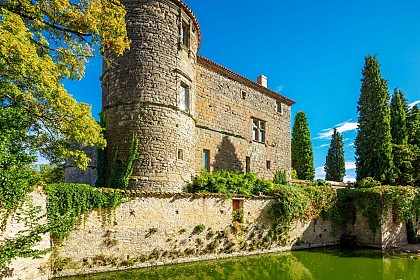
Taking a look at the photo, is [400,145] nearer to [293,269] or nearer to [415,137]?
[415,137]

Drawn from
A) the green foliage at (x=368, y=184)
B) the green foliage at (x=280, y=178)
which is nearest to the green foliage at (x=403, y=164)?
the green foliage at (x=368, y=184)

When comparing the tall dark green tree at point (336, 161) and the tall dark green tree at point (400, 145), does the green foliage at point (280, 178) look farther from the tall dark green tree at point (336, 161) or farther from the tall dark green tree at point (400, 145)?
the tall dark green tree at point (336, 161)

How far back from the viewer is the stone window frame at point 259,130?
2450 cm

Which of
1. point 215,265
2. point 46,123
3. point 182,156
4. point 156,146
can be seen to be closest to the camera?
point 46,123

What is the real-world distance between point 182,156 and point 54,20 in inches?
347

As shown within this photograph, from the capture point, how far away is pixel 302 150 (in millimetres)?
36094

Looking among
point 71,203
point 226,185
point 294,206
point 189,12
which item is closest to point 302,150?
point 294,206

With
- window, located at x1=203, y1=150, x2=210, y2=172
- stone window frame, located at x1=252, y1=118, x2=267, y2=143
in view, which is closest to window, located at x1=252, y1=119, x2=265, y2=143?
stone window frame, located at x1=252, y1=118, x2=267, y2=143

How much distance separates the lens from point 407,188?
20.8 m

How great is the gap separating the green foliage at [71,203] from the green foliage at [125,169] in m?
2.18

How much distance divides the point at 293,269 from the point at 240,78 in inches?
534

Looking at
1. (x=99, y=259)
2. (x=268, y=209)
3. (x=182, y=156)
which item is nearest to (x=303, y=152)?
(x=268, y=209)

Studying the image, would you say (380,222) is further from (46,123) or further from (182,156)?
(46,123)

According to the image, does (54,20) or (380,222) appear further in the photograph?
(380,222)
